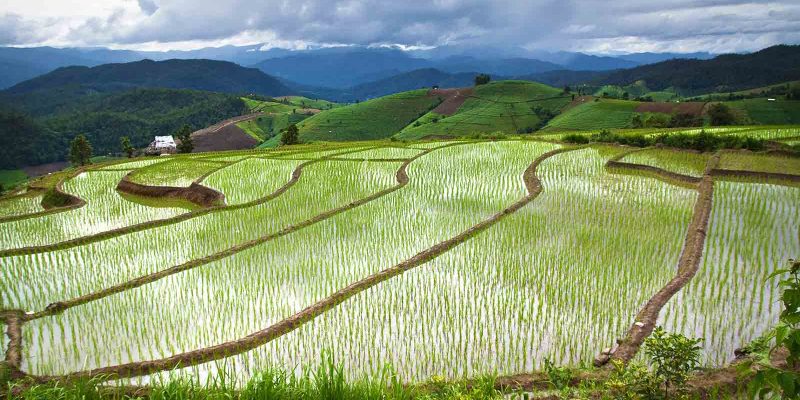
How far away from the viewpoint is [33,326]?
19.4 feet

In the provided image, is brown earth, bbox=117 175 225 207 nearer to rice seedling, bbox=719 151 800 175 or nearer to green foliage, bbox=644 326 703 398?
green foliage, bbox=644 326 703 398

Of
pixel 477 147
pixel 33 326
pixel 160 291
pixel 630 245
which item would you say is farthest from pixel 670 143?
pixel 33 326

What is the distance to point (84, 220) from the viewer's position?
1206 cm

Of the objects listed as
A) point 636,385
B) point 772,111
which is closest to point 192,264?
point 636,385

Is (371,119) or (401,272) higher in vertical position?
(371,119)

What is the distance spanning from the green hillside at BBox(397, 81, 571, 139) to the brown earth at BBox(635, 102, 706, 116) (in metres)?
12.9

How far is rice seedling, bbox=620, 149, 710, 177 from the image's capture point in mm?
14406

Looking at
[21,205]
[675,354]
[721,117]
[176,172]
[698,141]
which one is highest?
[721,117]

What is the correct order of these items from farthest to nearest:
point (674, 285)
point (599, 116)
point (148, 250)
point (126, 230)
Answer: point (599, 116)
point (126, 230)
point (148, 250)
point (674, 285)

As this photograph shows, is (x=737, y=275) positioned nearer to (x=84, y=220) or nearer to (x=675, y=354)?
(x=675, y=354)

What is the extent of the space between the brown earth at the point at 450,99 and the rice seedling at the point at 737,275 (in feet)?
206

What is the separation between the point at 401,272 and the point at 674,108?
Answer: 5372 centimetres

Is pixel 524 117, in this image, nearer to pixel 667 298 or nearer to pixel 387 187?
pixel 387 187

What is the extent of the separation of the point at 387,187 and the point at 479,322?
27.6 ft
